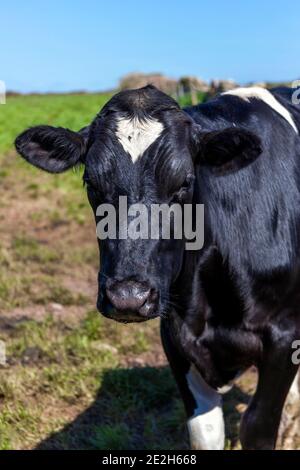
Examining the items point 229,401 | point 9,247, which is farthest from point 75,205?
point 229,401

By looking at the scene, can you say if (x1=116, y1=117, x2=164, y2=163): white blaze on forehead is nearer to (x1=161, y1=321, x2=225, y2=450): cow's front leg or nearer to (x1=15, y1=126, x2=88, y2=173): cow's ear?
(x1=15, y1=126, x2=88, y2=173): cow's ear

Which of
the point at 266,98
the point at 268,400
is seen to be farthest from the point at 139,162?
the point at 268,400

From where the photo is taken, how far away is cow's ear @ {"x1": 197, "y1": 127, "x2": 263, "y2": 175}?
3.26m

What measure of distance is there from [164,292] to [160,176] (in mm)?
472

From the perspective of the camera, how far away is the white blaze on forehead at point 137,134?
10.2 feet

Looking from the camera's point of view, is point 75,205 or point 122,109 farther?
point 75,205

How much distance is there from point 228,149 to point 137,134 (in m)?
0.44

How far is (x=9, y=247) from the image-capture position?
8.52 m

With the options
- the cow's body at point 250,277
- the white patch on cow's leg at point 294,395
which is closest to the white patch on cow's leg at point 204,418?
the cow's body at point 250,277

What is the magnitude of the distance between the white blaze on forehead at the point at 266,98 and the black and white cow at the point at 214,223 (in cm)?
1

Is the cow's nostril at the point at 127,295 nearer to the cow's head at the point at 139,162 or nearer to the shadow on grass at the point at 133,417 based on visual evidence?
the cow's head at the point at 139,162

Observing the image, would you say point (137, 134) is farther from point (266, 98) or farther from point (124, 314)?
point (266, 98)

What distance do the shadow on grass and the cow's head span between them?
54.9 inches
